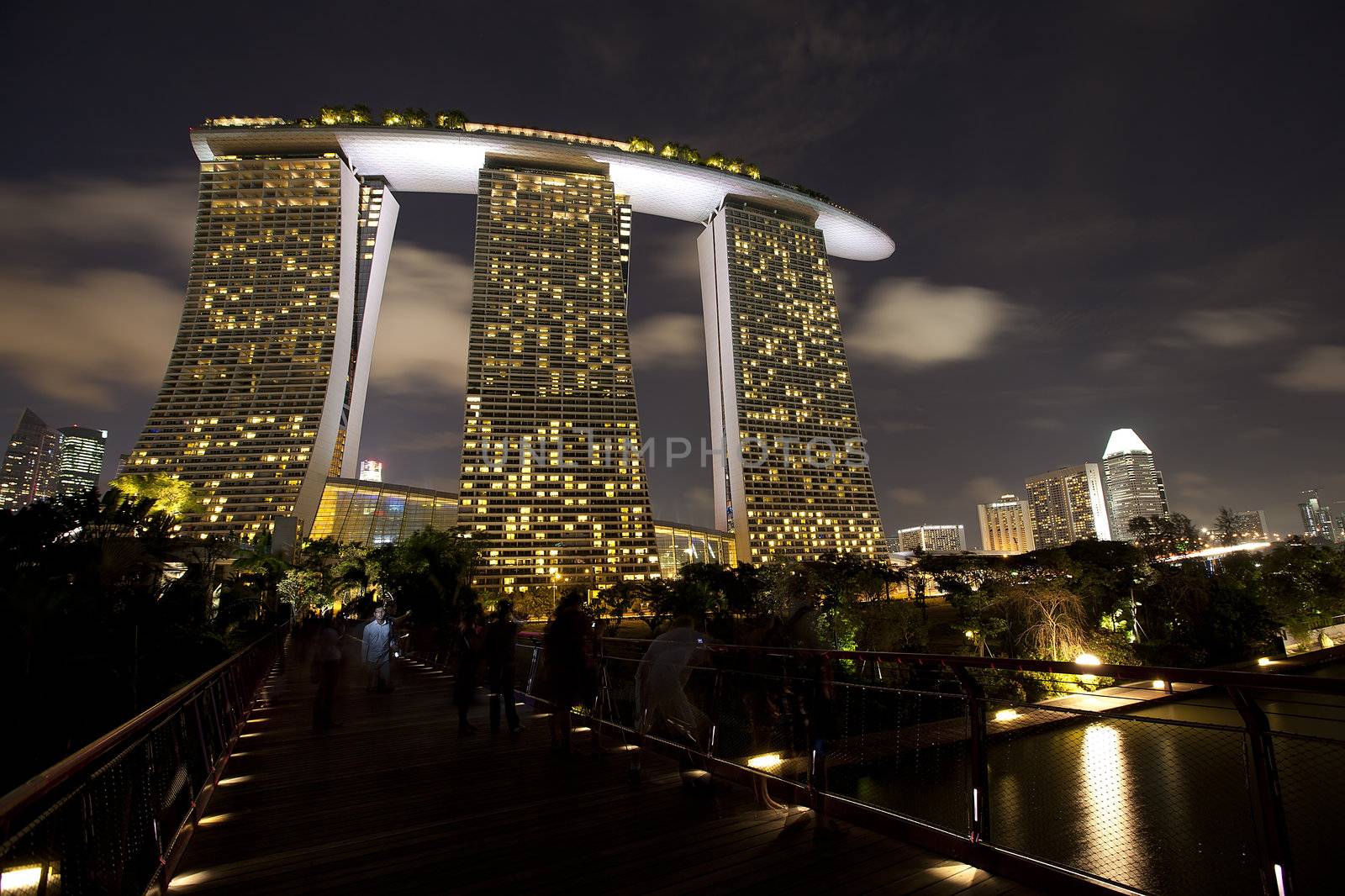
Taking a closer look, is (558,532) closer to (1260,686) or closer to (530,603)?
(530,603)

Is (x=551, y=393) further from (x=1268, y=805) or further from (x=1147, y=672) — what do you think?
(x=1268, y=805)

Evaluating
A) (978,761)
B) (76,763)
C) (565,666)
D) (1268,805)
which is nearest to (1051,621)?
(565,666)

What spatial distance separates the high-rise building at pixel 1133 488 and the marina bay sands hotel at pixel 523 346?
5116 inches

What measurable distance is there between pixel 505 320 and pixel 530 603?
42.0 m

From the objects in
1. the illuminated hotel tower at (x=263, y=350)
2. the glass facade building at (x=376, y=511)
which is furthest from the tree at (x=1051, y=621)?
the glass facade building at (x=376, y=511)

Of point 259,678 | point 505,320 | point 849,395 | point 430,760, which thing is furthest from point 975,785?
point 849,395

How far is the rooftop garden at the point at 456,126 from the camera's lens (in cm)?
9525

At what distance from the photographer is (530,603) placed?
2862 inches

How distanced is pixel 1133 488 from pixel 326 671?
233m

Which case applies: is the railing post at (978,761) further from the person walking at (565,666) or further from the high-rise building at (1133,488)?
the high-rise building at (1133,488)

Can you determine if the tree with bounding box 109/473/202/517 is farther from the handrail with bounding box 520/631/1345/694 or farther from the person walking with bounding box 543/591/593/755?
the handrail with bounding box 520/631/1345/694

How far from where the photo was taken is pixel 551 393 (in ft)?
299

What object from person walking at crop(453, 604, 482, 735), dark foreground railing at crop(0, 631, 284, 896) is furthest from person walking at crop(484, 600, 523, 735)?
dark foreground railing at crop(0, 631, 284, 896)

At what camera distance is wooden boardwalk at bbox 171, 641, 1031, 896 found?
3.70m
